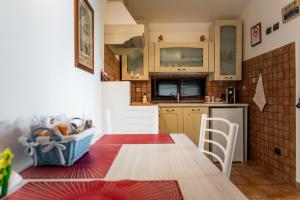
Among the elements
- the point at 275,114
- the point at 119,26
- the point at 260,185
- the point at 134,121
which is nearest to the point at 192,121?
the point at 275,114

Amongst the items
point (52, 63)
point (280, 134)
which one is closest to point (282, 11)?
point (280, 134)

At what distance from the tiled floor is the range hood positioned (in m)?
2.13

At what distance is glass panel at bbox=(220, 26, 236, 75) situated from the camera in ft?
14.0

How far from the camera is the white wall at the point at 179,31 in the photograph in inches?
180

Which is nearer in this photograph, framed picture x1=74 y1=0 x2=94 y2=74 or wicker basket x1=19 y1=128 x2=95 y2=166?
wicker basket x1=19 y1=128 x2=95 y2=166

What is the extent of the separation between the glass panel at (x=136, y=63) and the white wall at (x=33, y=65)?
8.24 feet

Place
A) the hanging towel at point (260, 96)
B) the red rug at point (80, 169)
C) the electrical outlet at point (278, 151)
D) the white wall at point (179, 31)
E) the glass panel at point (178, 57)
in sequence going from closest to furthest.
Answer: the red rug at point (80, 169) → the electrical outlet at point (278, 151) → the hanging towel at point (260, 96) → the glass panel at point (178, 57) → the white wall at point (179, 31)

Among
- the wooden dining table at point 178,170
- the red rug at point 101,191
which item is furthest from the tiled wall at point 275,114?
the red rug at point 101,191

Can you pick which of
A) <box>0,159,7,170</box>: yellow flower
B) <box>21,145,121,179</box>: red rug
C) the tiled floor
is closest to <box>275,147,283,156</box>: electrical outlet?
the tiled floor

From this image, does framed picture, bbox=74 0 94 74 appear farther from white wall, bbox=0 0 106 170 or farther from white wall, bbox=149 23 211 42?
white wall, bbox=149 23 211 42

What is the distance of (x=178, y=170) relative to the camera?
0.88 metres

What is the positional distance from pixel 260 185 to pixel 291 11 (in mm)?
2031

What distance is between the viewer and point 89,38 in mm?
2166

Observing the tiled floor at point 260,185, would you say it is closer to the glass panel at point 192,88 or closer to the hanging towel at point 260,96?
the hanging towel at point 260,96
